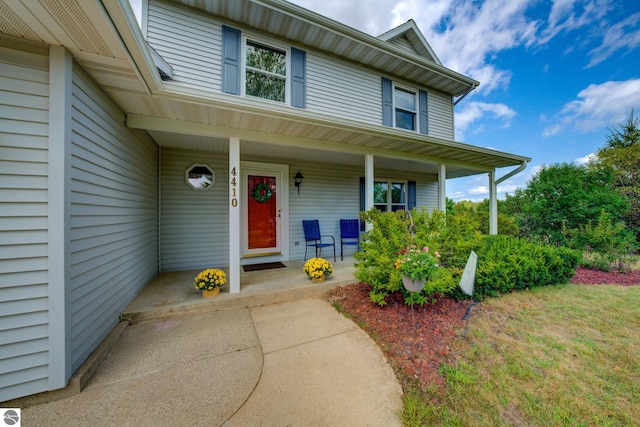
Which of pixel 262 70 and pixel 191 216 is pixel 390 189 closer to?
pixel 262 70

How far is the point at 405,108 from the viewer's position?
20.2 ft

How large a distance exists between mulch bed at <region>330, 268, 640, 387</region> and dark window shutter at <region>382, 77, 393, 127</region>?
430 centimetres

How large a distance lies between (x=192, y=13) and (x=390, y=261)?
5.49 metres

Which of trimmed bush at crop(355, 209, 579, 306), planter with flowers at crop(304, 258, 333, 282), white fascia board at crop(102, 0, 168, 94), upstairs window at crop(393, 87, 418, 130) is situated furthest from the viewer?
upstairs window at crop(393, 87, 418, 130)

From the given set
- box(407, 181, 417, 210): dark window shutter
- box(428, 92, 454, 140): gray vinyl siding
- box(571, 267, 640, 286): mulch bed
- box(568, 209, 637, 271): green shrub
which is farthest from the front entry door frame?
box(568, 209, 637, 271): green shrub

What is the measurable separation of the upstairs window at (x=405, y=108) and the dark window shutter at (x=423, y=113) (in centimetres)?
15

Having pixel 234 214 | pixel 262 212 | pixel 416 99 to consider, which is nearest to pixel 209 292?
pixel 234 214

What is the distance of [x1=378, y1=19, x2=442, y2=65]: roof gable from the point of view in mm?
6148

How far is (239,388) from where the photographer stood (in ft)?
5.34

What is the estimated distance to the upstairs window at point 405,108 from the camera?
6055mm

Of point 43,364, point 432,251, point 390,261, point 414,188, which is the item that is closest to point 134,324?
point 43,364

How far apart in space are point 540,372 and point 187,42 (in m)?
6.48

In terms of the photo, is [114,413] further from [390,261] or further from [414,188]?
[414,188]

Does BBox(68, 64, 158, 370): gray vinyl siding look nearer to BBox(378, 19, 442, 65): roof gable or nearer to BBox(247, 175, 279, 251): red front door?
BBox(247, 175, 279, 251): red front door
